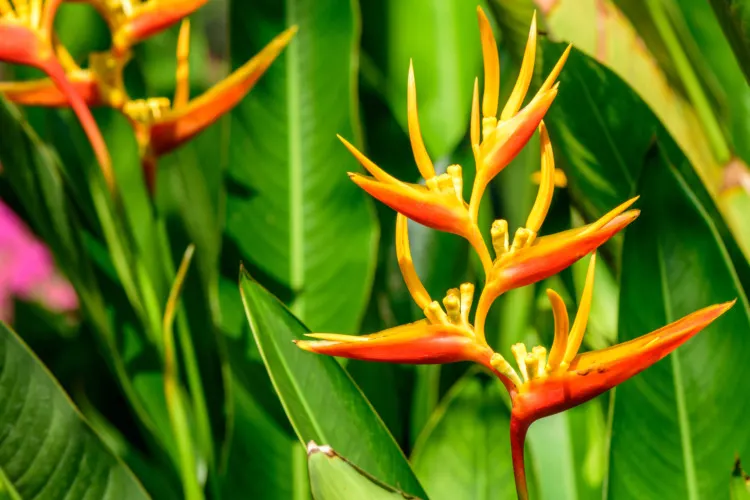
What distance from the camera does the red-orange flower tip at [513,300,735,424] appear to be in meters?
0.29

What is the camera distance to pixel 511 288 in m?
0.30

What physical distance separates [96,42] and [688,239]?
Answer: 0.62m

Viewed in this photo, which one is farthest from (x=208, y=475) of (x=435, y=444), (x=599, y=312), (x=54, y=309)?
(x=54, y=309)

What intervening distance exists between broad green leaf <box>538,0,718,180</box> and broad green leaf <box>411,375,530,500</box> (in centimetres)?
20

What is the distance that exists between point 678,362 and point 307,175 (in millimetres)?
334

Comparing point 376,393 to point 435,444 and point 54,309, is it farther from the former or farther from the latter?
point 54,309

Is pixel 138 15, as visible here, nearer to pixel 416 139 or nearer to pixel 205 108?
pixel 205 108

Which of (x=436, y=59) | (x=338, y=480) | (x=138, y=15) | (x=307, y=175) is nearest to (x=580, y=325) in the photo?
(x=338, y=480)

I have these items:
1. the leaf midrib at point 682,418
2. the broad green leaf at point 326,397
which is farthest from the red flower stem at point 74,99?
the leaf midrib at point 682,418

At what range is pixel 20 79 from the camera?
33.2 inches

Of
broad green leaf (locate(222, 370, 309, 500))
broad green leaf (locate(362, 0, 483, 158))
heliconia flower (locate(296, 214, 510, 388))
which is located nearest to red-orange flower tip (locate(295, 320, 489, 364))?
heliconia flower (locate(296, 214, 510, 388))

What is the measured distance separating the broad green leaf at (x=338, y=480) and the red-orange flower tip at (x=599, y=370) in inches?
2.7

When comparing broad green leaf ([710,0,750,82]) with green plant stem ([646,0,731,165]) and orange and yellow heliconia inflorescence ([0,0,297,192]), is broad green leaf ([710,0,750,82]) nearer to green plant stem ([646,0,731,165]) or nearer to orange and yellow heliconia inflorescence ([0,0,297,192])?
green plant stem ([646,0,731,165])

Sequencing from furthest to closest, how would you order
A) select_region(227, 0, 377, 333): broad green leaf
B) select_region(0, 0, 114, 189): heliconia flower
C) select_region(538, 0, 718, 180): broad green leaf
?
select_region(227, 0, 377, 333): broad green leaf, select_region(538, 0, 718, 180): broad green leaf, select_region(0, 0, 114, 189): heliconia flower
